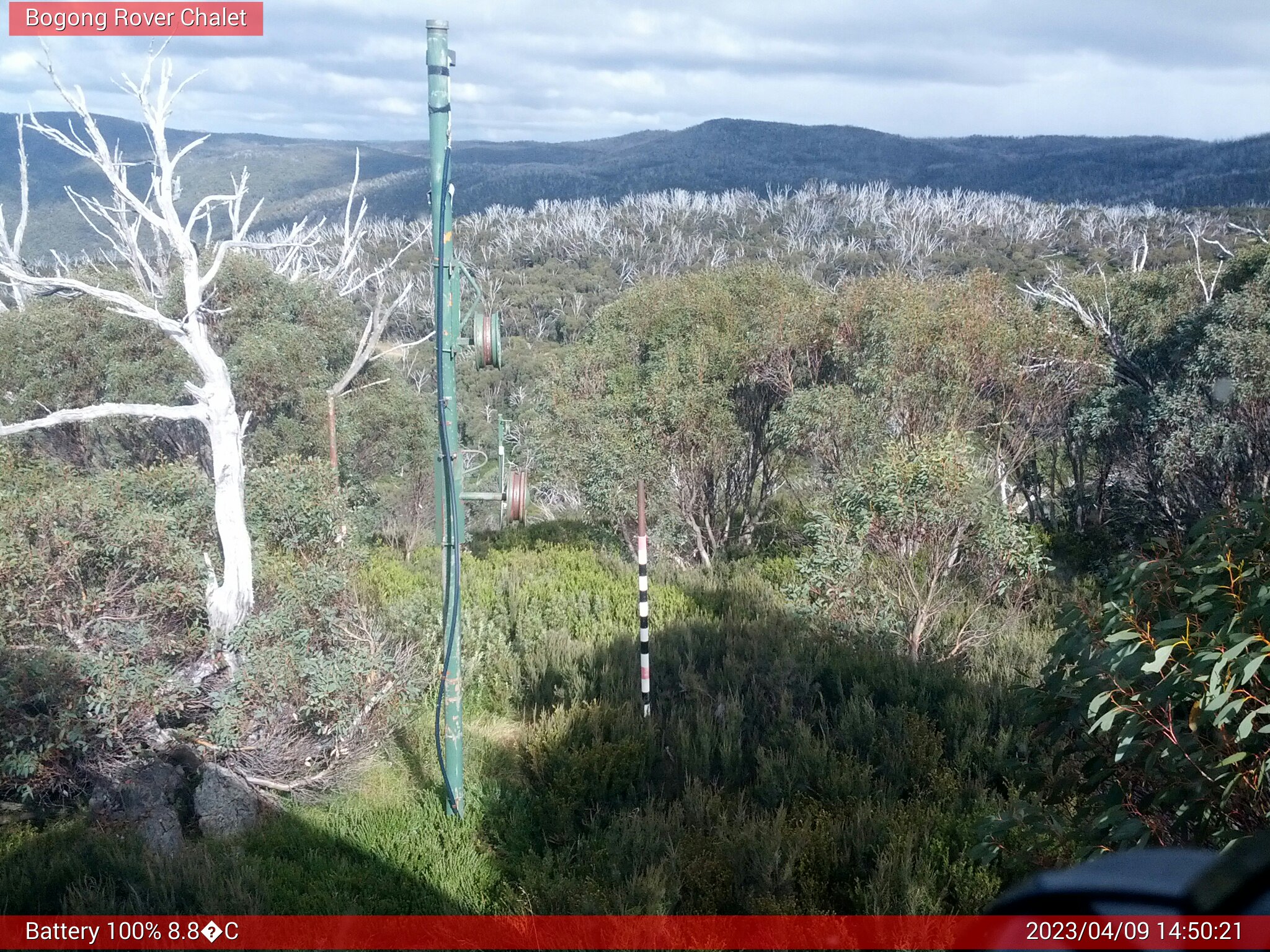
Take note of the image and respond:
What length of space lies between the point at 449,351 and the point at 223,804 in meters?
3.70

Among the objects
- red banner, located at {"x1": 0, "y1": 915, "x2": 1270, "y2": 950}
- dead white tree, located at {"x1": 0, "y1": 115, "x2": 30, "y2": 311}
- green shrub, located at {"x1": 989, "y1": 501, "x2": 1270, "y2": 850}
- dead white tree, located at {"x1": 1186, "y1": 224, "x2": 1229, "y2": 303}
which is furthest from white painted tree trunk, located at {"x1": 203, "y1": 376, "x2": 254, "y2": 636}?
dead white tree, located at {"x1": 1186, "y1": 224, "x2": 1229, "y2": 303}

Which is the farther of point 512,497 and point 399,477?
point 399,477

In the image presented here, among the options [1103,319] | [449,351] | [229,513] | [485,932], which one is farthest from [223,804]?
[1103,319]

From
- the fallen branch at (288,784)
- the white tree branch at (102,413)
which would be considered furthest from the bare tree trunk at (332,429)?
the fallen branch at (288,784)

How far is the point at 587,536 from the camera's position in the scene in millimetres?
18266

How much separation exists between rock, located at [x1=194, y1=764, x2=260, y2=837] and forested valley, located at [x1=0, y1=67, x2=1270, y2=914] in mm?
32

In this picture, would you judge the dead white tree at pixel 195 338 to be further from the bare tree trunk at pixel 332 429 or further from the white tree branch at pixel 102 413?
the bare tree trunk at pixel 332 429

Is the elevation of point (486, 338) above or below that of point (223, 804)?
above

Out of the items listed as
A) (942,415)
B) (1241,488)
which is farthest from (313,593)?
(1241,488)

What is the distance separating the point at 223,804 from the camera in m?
6.83

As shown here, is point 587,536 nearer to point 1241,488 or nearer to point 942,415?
point 942,415

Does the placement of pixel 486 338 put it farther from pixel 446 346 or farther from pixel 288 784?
pixel 288 784

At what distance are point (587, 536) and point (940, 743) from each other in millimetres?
11178

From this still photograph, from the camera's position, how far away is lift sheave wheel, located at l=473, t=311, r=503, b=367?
585 cm
